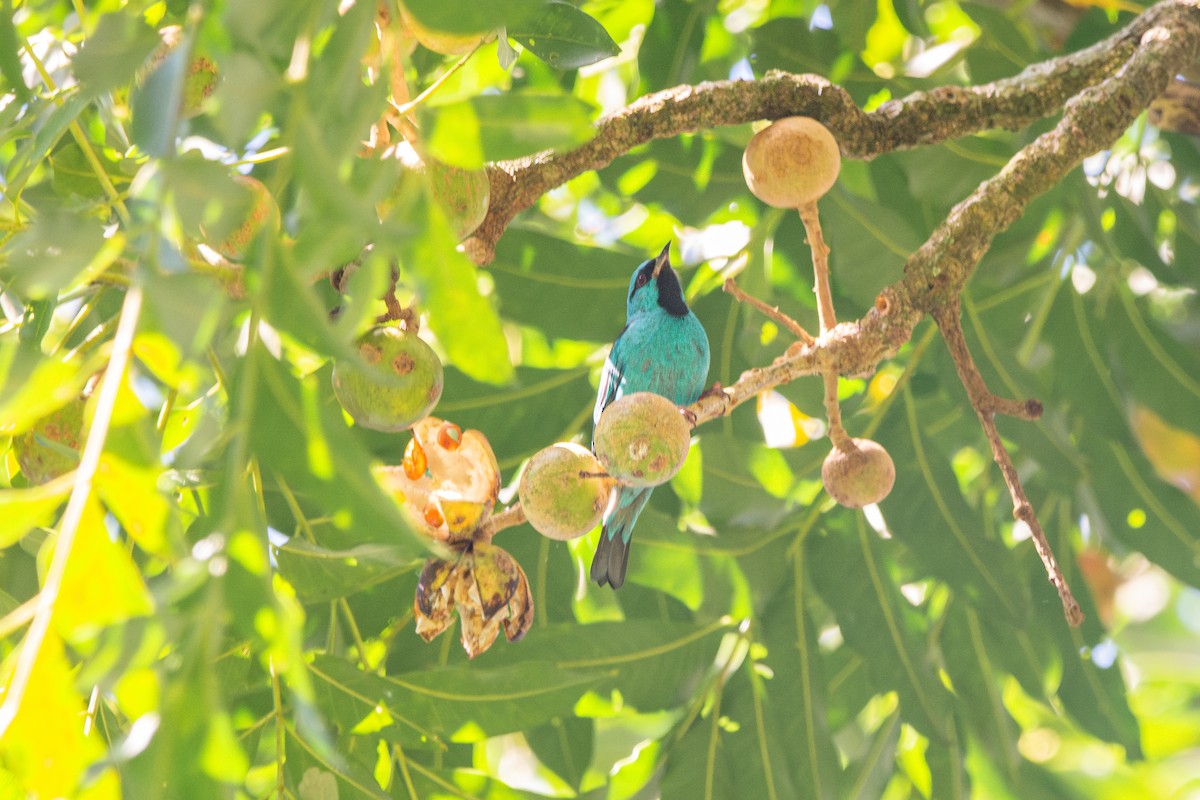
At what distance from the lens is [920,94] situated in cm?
135

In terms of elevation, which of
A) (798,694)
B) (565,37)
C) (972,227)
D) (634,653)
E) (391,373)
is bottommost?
(798,694)

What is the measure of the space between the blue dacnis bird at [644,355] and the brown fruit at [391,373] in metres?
0.52

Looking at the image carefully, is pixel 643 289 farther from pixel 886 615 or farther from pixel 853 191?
pixel 886 615

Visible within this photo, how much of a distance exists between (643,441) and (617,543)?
0.50 metres

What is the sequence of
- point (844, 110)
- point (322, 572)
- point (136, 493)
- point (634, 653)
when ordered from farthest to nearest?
point (634, 653) < point (844, 110) < point (322, 572) < point (136, 493)

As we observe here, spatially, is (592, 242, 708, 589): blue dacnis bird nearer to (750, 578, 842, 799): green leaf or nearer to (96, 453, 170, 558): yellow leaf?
(750, 578, 842, 799): green leaf

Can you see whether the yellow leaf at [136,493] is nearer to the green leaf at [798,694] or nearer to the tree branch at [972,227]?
the tree branch at [972,227]

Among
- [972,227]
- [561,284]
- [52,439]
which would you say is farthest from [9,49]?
[972,227]

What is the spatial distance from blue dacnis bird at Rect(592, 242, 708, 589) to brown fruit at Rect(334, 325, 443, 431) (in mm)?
523

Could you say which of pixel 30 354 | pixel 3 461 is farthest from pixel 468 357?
pixel 3 461

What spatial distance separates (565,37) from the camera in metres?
1.11

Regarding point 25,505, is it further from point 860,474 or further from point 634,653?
point 634,653

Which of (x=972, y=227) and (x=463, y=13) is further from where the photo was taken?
(x=972, y=227)

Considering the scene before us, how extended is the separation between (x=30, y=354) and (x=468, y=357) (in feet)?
0.82
